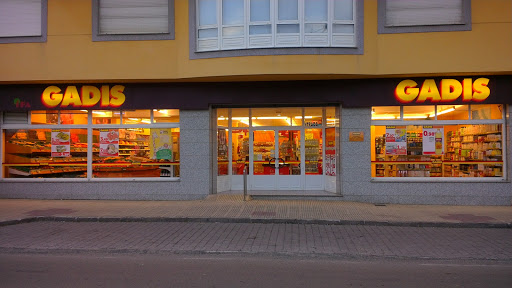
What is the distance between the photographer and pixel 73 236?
29.1 ft

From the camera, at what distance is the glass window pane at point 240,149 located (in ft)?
47.5

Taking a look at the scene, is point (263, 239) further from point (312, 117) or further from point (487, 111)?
point (487, 111)

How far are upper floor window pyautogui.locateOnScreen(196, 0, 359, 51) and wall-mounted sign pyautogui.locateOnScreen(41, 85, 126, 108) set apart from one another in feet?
11.7

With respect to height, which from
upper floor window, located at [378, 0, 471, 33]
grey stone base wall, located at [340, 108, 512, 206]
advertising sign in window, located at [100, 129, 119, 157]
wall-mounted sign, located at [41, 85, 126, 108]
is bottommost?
grey stone base wall, located at [340, 108, 512, 206]

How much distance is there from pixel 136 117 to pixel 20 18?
477 centimetres

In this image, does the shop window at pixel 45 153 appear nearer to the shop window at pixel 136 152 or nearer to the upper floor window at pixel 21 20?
the shop window at pixel 136 152

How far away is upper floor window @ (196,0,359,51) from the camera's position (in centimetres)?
1211

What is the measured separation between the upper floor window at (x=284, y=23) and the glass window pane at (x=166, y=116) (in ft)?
8.32

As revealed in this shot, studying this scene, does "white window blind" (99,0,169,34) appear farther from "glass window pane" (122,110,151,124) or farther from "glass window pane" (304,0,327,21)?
"glass window pane" (304,0,327,21)

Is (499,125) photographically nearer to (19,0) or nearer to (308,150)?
(308,150)

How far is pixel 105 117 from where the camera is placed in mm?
13812

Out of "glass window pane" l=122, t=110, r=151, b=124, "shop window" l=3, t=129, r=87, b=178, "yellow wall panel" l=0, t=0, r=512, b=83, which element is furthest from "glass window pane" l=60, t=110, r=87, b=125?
"glass window pane" l=122, t=110, r=151, b=124

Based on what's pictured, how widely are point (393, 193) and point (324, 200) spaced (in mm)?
2117

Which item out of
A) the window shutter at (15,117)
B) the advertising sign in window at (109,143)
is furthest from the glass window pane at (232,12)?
the window shutter at (15,117)
